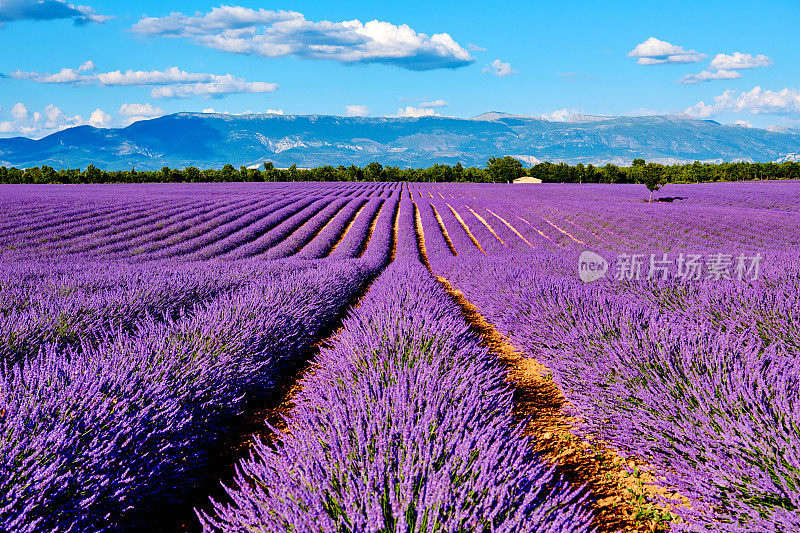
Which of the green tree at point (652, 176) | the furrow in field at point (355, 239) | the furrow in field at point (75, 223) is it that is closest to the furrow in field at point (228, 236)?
the furrow in field at point (355, 239)

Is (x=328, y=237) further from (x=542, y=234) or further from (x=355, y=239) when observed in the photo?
(x=542, y=234)

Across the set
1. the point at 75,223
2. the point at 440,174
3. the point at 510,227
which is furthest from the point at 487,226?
the point at 440,174

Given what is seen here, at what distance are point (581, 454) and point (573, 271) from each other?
5264 millimetres

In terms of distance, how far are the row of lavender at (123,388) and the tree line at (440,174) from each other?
73.1 m

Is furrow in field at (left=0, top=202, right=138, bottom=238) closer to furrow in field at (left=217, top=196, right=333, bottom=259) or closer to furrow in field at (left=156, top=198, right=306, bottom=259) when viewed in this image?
furrow in field at (left=156, top=198, right=306, bottom=259)

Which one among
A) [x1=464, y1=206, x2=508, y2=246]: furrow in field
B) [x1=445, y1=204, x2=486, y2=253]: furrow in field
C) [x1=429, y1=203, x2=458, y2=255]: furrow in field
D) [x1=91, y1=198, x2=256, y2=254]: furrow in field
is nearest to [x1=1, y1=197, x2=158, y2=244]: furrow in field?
[x1=91, y1=198, x2=256, y2=254]: furrow in field

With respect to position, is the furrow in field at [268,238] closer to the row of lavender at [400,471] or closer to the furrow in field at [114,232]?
the furrow in field at [114,232]

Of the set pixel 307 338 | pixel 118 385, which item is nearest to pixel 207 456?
pixel 118 385

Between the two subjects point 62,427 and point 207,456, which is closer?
point 62,427

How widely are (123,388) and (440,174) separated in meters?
86.9

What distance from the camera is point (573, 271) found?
7508 mm

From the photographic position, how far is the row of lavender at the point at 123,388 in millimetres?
1733

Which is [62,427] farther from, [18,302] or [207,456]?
[18,302]

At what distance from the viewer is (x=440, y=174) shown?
8644cm
